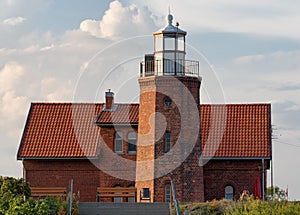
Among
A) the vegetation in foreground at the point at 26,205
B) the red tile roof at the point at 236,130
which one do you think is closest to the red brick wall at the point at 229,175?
the red tile roof at the point at 236,130

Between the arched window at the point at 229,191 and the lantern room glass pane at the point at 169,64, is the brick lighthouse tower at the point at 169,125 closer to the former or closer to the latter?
the lantern room glass pane at the point at 169,64

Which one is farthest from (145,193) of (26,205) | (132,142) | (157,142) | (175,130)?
(26,205)

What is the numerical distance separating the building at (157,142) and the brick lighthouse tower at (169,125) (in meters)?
0.04

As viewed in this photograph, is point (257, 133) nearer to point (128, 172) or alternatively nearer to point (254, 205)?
point (128, 172)

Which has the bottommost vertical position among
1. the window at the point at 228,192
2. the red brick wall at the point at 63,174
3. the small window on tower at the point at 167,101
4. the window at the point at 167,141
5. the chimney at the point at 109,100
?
the window at the point at 228,192

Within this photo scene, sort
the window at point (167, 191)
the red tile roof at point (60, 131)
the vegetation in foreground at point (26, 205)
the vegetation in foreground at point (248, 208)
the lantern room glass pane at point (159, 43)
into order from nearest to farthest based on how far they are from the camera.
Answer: the vegetation in foreground at point (248, 208)
the vegetation in foreground at point (26, 205)
the window at point (167, 191)
the lantern room glass pane at point (159, 43)
the red tile roof at point (60, 131)

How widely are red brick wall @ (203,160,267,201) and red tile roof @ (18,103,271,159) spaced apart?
58cm

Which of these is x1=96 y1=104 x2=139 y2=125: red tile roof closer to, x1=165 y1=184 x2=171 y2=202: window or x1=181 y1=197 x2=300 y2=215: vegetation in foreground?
x1=165 y1=184 x2=171 y2=202: window

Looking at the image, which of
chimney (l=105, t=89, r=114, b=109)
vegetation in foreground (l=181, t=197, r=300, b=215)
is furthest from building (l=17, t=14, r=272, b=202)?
vegetation in foreground (l=181, t=197, r=300, b=215)

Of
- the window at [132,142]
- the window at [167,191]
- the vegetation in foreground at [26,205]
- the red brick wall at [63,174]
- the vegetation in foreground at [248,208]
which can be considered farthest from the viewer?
the window at [132,142]

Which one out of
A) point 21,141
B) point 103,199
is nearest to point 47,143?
point 21,141

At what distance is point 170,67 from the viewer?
38.8 meters

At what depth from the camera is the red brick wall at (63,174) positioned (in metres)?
43.6

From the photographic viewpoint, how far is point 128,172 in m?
44.0
